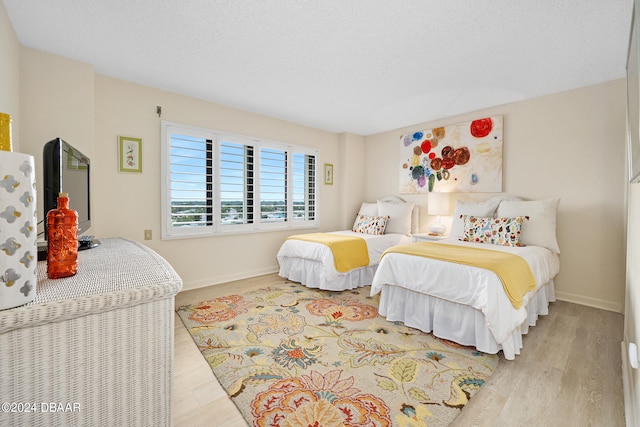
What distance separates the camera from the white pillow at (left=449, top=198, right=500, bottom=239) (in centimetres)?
341

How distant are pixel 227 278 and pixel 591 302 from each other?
166 inches

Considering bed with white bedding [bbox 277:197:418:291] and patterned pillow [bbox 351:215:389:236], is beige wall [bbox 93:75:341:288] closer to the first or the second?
bed with white bedding [bbox 277:197:418:291]

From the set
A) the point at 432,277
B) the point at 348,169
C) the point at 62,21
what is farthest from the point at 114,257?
the point at 348,169

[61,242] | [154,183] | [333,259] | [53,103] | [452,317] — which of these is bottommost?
[452,317]

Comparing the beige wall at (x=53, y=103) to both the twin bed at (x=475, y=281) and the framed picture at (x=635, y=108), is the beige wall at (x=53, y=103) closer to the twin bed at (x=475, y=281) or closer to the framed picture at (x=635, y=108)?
the twin bed at (x=475, y=281)

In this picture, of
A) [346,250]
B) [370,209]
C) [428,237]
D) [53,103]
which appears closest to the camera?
[53,103]

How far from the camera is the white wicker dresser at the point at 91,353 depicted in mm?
686

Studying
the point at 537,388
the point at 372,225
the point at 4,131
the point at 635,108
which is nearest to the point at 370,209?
the point at 372,225

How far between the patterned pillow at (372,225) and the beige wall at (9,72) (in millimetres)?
3797

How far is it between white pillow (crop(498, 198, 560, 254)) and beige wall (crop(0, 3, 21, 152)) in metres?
4.56

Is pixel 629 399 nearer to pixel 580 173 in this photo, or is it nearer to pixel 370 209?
pixel 580 173

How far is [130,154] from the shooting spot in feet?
10.0

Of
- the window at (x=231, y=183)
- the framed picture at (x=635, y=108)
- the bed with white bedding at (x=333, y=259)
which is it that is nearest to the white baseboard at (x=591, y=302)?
the bed with white bedding at (x=333, y=259)

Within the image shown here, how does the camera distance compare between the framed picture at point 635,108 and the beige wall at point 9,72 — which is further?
the beige wall at point 9,72
